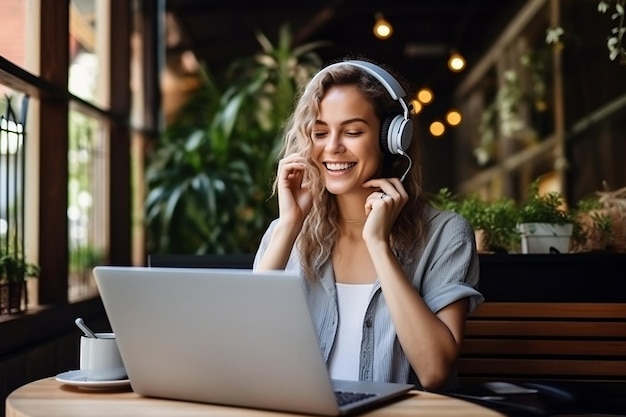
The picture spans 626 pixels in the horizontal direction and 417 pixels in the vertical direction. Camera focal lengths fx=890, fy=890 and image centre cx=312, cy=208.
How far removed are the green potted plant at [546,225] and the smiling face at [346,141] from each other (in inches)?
38.4

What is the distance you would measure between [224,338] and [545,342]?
1577 millimetres

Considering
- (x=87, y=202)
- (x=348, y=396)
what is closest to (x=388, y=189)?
(x=348, y=396)

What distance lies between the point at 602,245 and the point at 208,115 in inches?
124

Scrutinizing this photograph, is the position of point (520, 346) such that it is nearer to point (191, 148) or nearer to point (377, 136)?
point (377, 136)

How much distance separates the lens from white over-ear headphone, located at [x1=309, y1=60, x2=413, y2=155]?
2.13 meters

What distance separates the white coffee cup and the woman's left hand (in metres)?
0.59

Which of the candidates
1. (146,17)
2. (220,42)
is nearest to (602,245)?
(146,17)

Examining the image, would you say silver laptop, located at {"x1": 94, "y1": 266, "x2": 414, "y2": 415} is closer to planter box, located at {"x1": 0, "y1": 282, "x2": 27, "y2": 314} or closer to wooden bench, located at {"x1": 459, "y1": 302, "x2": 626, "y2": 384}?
wooden bench, located at {"x1": 459, "y1": 302, "x2": 626, "y2": 384}

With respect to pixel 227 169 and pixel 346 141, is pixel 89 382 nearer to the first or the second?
pixel 346 141

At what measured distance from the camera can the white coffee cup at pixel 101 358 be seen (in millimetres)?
1735

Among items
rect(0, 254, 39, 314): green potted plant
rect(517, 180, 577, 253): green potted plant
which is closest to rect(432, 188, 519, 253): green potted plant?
rect(517, 180, 577, 253): green potted plant

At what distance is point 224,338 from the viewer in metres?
1.44

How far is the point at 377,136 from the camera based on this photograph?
86.1 inches

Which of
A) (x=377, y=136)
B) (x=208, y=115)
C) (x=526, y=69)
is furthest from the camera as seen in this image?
(x=526, y=69)
